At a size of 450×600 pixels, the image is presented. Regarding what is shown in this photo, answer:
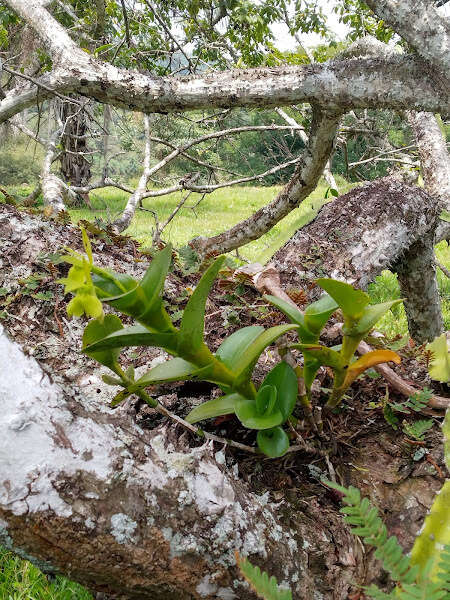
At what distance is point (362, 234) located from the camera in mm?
1564

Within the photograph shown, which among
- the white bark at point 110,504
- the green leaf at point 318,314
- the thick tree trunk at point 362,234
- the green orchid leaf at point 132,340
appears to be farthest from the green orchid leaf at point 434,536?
the thick tree trunk at point 362,234

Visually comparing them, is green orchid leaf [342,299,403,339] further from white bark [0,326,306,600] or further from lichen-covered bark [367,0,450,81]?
lichen-covered bark [367,0,450,81]

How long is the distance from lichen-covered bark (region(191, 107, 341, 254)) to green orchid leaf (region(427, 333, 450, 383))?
50.5 inches

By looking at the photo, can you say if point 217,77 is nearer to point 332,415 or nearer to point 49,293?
point 49,293

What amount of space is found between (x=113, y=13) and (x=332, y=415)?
5039 mm

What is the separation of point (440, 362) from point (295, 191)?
1.67 metres

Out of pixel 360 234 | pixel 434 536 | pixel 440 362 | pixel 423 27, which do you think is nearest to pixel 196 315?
pixel 434 536

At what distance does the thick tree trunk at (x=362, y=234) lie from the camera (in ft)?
4.78

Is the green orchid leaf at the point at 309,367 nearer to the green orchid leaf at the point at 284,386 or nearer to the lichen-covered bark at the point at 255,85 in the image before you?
the green orchid leaf at the point at 284,386

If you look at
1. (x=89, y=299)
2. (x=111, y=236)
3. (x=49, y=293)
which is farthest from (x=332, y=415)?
(x=111, y=236)

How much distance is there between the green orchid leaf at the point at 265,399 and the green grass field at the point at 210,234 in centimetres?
37

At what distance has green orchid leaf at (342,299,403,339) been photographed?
73 cm

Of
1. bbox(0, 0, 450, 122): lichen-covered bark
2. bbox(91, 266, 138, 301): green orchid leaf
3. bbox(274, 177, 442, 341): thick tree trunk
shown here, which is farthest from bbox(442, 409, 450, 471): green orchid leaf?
bbox(0, 0, 450, 122): lichen-covered bark

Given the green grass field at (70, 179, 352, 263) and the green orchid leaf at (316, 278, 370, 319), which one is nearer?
the green orchid leaf at (316, 278, 370, 319)
